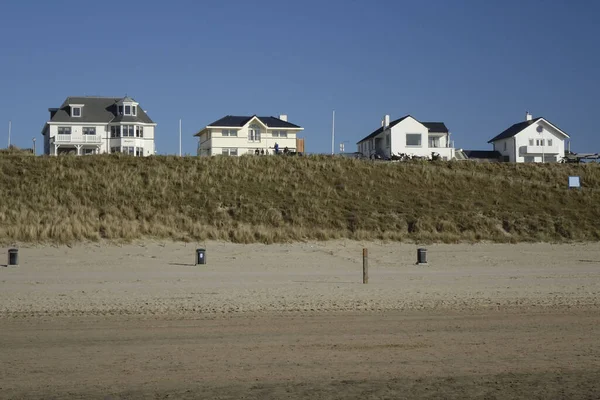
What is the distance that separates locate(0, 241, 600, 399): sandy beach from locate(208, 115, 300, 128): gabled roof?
157 ft

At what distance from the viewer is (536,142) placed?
251ft

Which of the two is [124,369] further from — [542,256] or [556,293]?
[542,256]

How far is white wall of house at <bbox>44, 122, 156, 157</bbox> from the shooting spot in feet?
220

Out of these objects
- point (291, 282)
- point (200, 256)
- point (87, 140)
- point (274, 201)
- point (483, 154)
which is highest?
point (87, 140)

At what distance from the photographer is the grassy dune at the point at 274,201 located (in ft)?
98.5

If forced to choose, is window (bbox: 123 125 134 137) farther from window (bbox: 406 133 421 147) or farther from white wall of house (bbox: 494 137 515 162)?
white wall of house (bbox: 494 137 515 162)

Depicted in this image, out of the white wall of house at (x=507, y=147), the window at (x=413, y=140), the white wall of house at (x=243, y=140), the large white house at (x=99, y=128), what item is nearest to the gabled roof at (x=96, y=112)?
the large white house at (x=99, y=128)

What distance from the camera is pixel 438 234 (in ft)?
103

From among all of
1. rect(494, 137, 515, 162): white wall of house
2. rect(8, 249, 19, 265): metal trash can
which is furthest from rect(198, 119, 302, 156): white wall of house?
rect(8, 249, 19, 265): metal trash can

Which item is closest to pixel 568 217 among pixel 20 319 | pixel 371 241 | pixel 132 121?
pixel 371 241

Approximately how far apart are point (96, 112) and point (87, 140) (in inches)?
161

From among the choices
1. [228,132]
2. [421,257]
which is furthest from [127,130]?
[421,257]

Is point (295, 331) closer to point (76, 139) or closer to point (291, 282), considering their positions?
point (291, 282)

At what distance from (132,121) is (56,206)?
37.3 meters
